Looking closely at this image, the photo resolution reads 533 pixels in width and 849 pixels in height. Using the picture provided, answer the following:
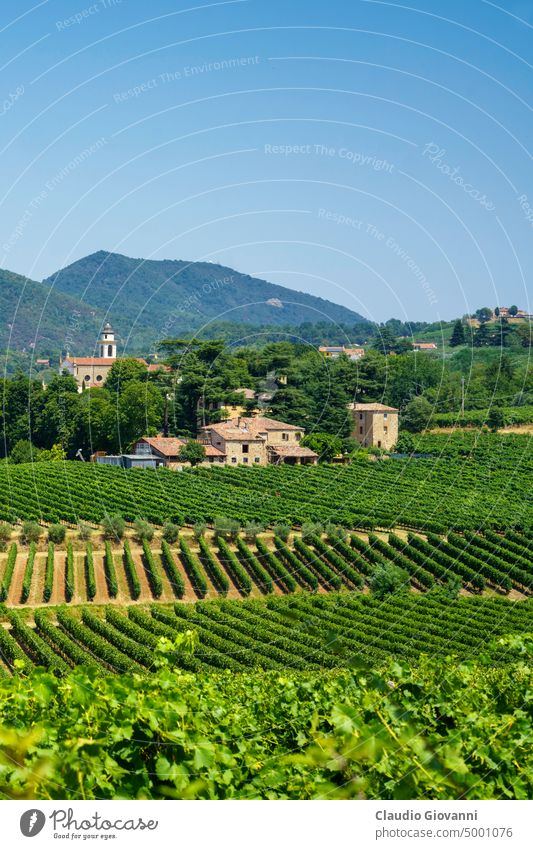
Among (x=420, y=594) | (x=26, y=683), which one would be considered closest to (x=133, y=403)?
(x=420, y=594)

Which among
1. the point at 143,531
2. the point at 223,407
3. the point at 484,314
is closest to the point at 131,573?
the point at 143,531

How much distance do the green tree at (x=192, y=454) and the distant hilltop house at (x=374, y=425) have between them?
30.3 feet

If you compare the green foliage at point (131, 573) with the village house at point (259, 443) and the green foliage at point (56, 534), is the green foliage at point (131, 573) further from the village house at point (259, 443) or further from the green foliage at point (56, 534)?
the village house at point (259, 443)

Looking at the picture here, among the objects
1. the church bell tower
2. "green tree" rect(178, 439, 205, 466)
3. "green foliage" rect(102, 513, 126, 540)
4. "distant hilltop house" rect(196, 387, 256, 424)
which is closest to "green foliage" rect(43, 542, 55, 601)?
"green foliage" rect(102, 513, 126, 540)

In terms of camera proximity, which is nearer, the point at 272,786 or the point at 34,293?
the point at 272,786

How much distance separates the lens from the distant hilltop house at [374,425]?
182 feet

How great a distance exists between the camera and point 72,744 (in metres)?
6.80

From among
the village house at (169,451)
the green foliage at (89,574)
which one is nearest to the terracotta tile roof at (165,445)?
the village house at (169,451)

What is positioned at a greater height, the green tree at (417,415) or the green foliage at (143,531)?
the green tree at (417,415)

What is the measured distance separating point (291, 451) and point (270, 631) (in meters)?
24.2

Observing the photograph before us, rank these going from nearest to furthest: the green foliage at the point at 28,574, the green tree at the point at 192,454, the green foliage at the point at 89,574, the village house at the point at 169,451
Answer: the green foliage at the point at 28,574
the green foliage at the point at 89,574
the green tree at the point at 192,454
the village house at the point at 169,451

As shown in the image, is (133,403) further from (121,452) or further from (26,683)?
(26,683)

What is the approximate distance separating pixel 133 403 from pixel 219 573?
75.8 feet

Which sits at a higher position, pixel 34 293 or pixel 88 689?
pixel 34 293
